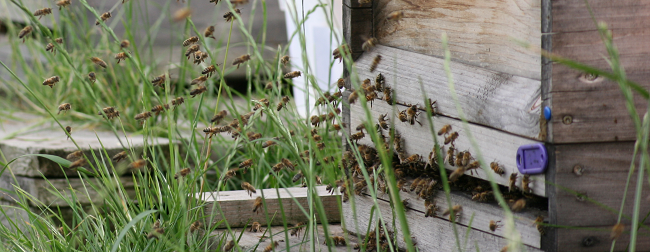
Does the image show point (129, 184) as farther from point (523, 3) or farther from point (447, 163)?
point (523, 3)

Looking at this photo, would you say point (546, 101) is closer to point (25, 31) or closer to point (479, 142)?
point (479, 142)

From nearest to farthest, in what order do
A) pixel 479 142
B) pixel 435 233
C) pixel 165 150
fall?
pixel 479 142 < pixel 435 233 < pixel 165 150

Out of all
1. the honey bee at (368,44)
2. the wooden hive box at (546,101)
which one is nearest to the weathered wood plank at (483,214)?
the wooden hive box at (546,101)

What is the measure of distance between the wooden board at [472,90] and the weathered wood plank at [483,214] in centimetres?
24

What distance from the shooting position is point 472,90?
5.87 ft

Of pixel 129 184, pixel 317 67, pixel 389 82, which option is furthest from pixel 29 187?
pixel 389 82

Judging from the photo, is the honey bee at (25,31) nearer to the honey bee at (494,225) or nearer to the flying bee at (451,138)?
the flying bee at (451,138)

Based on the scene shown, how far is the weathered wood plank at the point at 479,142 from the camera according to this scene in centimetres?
164

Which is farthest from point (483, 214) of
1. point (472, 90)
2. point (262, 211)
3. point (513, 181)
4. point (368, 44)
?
point (262, 211)

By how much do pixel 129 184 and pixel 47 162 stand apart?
45 cm

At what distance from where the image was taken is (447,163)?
6.29 feet

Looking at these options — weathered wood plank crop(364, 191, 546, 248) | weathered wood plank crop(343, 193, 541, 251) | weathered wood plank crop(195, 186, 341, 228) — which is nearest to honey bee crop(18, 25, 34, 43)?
weathered wood plank crop(195, 186, 341, 228)

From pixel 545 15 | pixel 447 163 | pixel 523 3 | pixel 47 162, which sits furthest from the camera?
pixel 47 162

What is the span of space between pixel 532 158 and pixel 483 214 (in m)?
0.34
